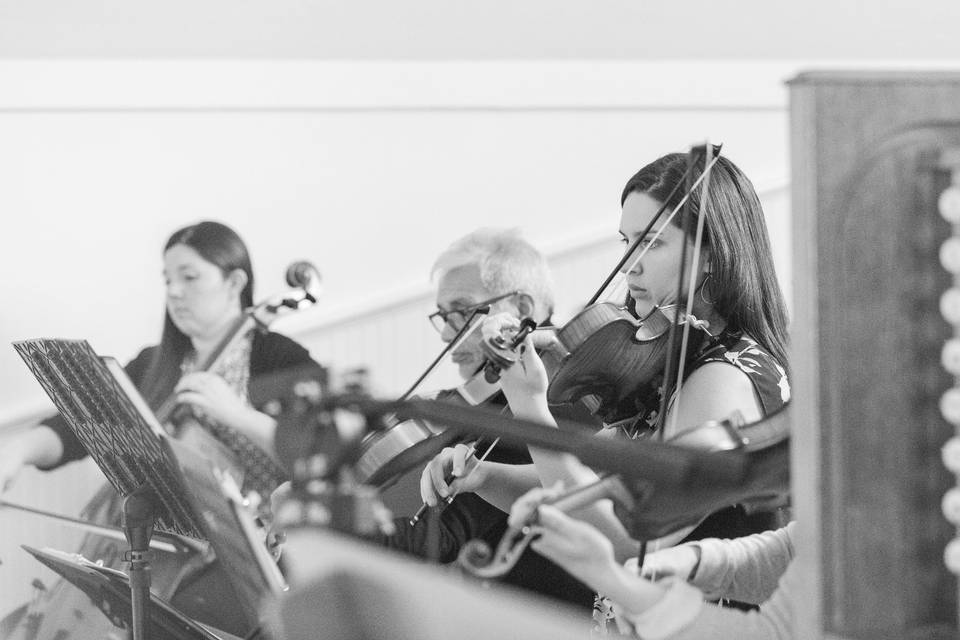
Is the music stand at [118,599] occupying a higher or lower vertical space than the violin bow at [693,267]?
lower

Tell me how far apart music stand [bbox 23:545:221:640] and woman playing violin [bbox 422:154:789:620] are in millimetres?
453

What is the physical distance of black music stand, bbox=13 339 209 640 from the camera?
125 centimetres

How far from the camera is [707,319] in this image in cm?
148

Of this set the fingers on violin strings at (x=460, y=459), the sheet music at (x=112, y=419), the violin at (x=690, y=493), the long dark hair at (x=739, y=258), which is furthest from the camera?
the fingers on violin strings at (x=460, y=459)

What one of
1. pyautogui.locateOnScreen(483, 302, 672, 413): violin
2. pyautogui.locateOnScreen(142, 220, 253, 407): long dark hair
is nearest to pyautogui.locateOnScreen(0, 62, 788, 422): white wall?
pyautogui.locateOnScreen(142, 220, 253, 407): long dark hair

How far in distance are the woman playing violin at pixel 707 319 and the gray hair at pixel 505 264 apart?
62 cm

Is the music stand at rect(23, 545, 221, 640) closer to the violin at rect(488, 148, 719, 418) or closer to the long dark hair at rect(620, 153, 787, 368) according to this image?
the violin at rect(488, 148, 719, 418)

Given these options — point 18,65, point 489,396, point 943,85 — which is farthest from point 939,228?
point 18,65

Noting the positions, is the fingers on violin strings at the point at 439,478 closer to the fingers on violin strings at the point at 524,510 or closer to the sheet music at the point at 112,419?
the sheet music at the point at 112,419

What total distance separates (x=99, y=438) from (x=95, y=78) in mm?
1727

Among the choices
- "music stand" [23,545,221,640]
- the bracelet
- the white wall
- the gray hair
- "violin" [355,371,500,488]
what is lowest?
"music stand" [23,545,221,640]

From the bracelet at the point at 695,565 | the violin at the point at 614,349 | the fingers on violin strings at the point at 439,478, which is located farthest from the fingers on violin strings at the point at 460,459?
the bracelet at the point at 695,565

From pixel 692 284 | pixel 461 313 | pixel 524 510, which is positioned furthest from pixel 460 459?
pixel 524 510

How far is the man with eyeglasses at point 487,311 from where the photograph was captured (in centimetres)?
190
